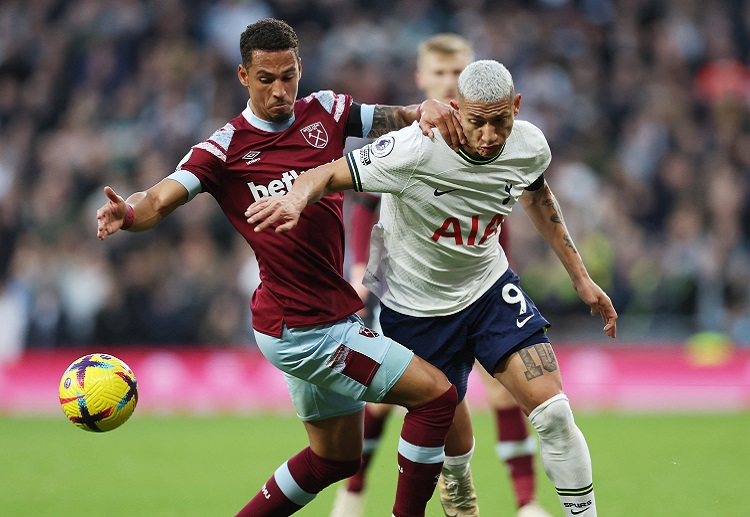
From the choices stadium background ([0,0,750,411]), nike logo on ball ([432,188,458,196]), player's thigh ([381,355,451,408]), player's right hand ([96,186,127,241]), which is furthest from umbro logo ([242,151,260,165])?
stadium background ([0,0,750,411])

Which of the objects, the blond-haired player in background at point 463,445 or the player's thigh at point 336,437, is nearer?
the player's thigh at point 336,437

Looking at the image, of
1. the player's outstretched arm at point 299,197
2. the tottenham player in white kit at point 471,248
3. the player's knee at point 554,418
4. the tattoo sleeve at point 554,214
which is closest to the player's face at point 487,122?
the tottenham player in white kit at point 471,248

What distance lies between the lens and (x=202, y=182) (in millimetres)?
5395

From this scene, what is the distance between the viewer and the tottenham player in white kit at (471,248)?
17.3 feet

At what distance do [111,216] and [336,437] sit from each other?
167 cm

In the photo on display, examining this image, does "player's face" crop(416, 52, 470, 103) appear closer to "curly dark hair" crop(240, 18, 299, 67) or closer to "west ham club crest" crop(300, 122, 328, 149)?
"west ham club crest" crop(300, 122, 328, 149)

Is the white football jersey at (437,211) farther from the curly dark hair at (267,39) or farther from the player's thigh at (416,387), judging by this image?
the curly dark hair at (267,39)

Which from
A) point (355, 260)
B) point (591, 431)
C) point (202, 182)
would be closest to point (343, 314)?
point (202, 182)

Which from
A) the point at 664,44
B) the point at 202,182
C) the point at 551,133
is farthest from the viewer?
the point at 664,44

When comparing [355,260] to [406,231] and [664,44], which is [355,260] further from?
[664,44]

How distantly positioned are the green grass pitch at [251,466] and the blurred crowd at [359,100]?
1.75 metres

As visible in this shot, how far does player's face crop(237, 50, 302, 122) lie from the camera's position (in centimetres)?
538

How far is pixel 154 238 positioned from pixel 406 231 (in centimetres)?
997

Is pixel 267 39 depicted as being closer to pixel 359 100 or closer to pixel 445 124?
pixel 445 124
